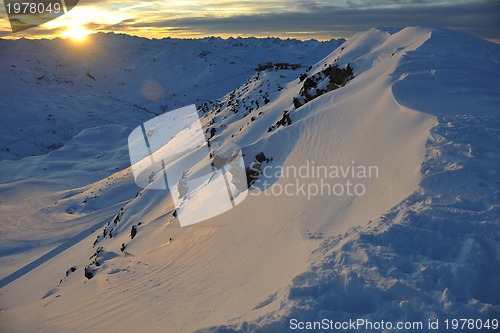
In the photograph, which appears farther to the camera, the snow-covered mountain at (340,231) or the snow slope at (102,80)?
the snow slope at (102,80)

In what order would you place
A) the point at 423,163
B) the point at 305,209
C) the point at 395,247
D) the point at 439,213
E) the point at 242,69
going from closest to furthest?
the point at 395,247 → the point at 439,213 → the point at 423,163 → the point at 305,209 → the point at 242,69

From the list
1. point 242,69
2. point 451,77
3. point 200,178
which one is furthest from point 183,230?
point 242,69

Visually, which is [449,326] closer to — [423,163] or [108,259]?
[423,163]

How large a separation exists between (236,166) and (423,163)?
7.02 metres

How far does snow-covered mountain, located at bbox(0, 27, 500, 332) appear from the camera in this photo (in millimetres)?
4785

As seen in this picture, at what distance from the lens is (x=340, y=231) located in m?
6.77

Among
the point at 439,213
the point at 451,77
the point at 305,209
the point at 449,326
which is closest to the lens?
the point at 449,326

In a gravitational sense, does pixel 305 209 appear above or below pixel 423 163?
below

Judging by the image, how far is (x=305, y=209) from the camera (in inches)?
338

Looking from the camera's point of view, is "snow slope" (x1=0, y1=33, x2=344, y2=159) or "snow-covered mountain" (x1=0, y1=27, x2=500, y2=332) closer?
"snow-covered mountain" (x1=0, y1=27, x2=500, y2=332)

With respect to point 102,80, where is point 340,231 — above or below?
above

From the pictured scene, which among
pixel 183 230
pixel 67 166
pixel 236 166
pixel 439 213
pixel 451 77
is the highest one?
→ pixel 451 77

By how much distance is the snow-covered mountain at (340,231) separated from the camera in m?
4.79

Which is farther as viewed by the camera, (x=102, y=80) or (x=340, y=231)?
(x=102, y=80)
